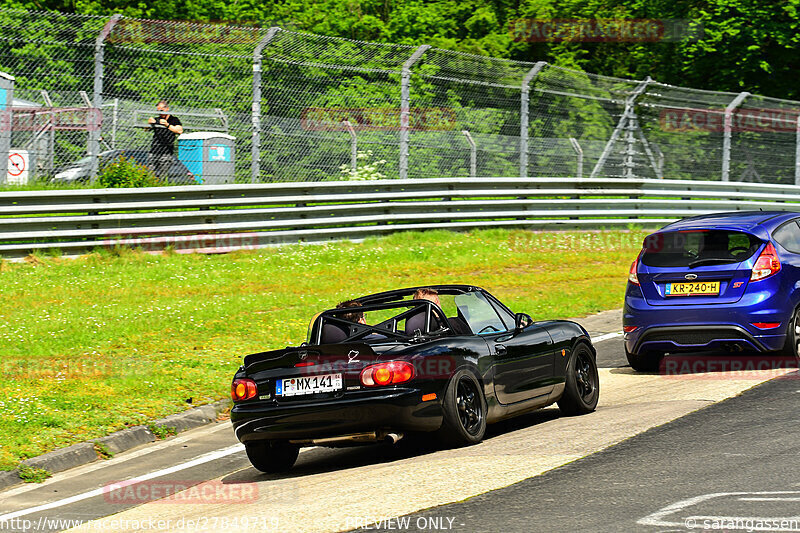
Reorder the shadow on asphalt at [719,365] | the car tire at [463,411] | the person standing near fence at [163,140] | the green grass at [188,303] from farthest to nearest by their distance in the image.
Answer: the person standing near fence at [163,140] → the shadow on asphalt at [719,365] → the green grass at [188,303] → the car tire at [463,411]

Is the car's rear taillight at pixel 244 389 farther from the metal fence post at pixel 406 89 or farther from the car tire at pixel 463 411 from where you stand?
the metal fence post at pixel 406 89

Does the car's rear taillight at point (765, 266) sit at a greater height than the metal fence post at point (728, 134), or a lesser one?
lesser

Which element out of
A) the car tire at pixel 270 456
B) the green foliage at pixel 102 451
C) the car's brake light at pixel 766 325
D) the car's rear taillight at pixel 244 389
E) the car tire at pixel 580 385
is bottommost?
the green foliage at pixel 102 451

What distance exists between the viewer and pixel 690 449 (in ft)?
24.4

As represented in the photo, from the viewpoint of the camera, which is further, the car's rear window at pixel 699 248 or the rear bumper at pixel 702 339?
the car's rear window at pixel 699 248

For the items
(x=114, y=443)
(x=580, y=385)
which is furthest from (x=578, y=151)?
(x=114, y=443)

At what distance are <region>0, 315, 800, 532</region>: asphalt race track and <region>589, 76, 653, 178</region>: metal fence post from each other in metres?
15.0

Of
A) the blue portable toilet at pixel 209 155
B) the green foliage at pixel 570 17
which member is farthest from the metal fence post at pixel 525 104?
the green foliage at pixel 570 17

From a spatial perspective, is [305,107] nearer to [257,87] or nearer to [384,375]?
[257,87]

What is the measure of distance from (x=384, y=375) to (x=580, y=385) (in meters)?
2.43

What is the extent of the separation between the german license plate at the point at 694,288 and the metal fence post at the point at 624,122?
13.6 m

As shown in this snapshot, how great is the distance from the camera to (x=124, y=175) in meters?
17.0

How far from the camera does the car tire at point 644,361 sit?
11.2 meters

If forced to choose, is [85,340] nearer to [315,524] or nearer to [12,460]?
[12,460]
